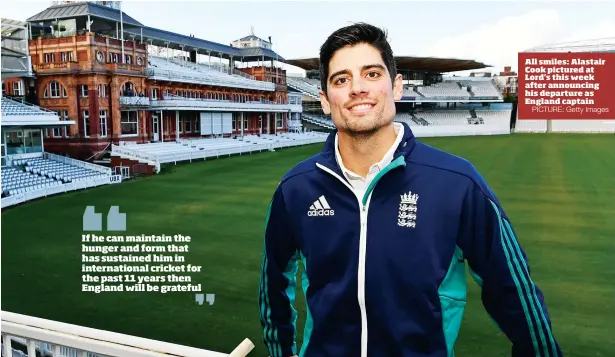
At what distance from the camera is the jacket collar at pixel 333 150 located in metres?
0.93

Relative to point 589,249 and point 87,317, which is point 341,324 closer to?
point 87,317

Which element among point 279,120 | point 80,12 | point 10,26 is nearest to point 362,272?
point 10,26

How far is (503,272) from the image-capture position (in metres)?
0.86

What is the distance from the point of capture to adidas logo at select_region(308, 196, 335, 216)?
0.95 metres

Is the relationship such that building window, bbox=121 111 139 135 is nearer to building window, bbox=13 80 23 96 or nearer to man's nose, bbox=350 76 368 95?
building window, bbox=13 80 23 96

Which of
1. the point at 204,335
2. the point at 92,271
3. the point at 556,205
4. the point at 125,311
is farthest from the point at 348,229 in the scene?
the point at 556,205

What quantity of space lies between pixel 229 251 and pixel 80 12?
5.79 meters

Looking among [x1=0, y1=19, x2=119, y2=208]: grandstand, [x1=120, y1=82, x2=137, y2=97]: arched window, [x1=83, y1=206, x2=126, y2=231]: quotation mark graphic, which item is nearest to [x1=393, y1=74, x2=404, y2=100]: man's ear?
[x1=83, y1=206, x2=126, y2=231]: quotation mark graphic

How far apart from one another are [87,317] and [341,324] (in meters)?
2.80

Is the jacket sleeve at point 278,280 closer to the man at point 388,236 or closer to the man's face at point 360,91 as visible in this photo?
the man at point 388,236

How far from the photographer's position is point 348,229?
932 mm

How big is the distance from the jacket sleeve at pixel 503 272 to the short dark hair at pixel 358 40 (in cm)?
29

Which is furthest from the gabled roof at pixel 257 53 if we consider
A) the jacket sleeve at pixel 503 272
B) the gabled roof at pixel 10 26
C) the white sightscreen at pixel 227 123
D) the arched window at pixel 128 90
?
the jacket sleeve at pixel 503 272

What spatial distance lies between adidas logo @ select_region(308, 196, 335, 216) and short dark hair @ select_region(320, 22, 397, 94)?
23 cm
